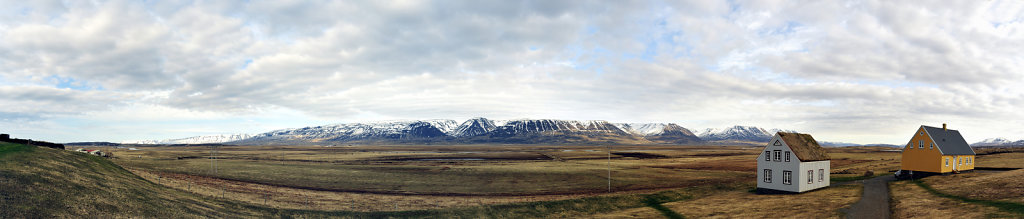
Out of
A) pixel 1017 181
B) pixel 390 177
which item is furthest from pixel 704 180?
pixel 390 177

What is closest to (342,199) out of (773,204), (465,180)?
(465,180)

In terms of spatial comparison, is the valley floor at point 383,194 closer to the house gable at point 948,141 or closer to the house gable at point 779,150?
the house gable at point 779,150

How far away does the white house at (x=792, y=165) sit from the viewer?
51.5 meters

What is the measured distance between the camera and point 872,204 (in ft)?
129

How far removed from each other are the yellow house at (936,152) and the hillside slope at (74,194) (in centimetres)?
8038

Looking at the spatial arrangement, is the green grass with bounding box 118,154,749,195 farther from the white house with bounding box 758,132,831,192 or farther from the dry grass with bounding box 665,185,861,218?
the dry grass with bounding box 665,185,861,218

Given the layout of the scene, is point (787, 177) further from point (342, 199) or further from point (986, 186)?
point (342, 199)

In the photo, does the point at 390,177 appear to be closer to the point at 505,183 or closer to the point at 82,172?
the point at 505,183

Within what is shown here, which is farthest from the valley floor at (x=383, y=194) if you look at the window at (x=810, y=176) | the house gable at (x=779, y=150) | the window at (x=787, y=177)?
the house gable at (x=779, y=150)

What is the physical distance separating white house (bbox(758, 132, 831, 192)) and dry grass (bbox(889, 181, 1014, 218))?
8347 millimetres

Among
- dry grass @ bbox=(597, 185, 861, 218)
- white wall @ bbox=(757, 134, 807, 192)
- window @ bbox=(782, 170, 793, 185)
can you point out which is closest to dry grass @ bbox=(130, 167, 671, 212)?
dry grass @ bbox=(597, 185, 861, 218)

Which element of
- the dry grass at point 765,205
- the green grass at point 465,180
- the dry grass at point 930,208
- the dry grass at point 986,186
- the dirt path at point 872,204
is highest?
the dry grass at point 986,186

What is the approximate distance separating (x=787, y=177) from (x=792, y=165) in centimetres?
172

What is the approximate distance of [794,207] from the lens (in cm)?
4069
